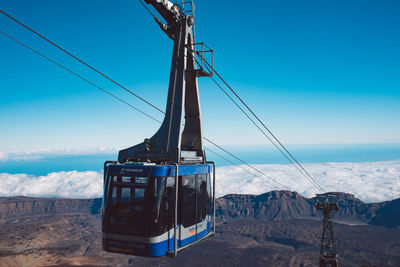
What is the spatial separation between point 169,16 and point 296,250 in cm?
15715

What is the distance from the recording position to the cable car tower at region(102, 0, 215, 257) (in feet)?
29.6

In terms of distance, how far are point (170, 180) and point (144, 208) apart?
116 cm

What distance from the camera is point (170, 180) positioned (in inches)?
368

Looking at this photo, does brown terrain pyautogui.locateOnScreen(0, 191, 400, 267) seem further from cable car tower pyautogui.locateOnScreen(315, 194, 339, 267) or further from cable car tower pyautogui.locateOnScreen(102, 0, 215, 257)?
cable car tower pyautogui.locateOnScreen(102, 0, 215, 257)

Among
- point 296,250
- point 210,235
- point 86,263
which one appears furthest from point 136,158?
point 296,250

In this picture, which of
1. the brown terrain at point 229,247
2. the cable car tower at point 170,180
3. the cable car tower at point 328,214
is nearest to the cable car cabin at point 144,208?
the cable car tower at point 170,180

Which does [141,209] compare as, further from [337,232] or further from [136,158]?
[337,232]

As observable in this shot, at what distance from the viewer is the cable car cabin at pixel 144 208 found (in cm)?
895

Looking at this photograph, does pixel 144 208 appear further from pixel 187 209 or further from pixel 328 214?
pixel 328 214

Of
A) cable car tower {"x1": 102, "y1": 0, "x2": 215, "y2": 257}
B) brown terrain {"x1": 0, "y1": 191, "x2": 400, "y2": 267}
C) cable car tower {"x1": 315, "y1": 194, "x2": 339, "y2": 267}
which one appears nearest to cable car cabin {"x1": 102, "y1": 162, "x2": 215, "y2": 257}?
cable car tower {"x1": 102, "y1": 0, "x2": 215, "y2": 257}

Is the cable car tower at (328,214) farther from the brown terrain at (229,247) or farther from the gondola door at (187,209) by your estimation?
the brown terrain at (229,247)

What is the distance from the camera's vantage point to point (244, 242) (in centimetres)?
16738

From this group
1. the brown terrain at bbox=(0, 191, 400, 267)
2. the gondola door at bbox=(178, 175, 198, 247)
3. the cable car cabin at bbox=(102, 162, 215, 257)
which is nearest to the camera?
the cable car cabin at bbox=(102, 162, 215, 257)

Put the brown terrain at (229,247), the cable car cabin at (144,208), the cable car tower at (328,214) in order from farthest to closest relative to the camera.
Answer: the brown terrain at (229,247), the cable car tower at (328,214), the cable car cabin at (144,208)
